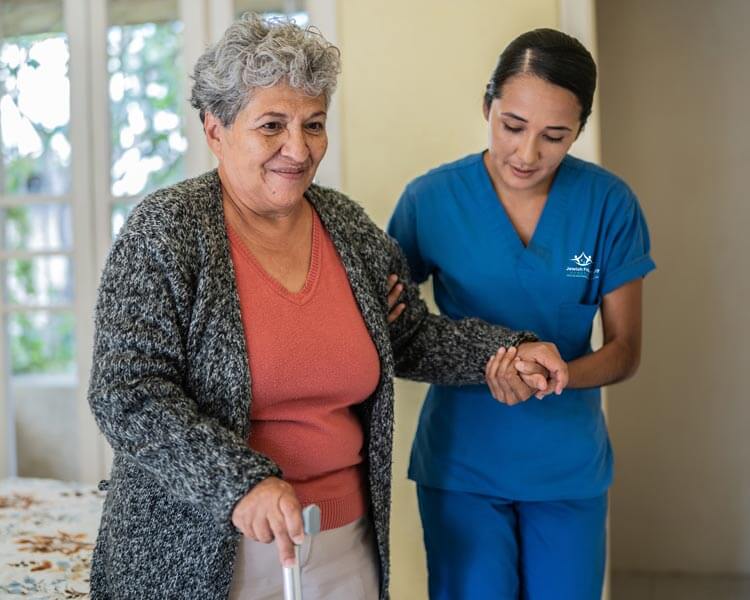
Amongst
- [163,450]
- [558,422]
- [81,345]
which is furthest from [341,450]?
[81,345]

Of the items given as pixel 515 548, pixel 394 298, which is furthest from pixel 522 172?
pixel 515 548

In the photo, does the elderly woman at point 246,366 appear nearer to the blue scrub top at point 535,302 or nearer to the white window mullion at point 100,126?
the blue scrub top at point 535,302

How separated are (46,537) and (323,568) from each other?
1.01m

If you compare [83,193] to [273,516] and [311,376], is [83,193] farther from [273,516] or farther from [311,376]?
[273,516]

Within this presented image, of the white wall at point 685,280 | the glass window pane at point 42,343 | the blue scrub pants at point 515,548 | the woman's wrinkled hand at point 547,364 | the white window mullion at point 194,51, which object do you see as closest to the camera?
the woman's wrinkled hand at point 547,364

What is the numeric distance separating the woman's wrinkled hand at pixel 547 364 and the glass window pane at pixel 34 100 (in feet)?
5.29

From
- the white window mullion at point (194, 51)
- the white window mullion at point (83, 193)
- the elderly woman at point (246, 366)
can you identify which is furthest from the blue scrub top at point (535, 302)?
the white window mullion at point (83, 193)

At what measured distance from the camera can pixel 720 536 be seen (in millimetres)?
3471

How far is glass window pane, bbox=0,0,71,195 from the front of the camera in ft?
9.13

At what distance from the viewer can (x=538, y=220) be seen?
1.84 meters

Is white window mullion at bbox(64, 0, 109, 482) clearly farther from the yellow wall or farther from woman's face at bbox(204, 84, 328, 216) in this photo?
woman's face at bbox(204, 84, 328, 216)

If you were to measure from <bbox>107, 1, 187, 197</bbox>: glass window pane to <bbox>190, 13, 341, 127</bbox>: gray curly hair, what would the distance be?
1.31 metres

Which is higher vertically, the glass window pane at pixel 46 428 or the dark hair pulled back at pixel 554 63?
the dark hair pulled back at pixel 554 63

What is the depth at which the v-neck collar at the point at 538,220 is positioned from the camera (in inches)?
71.7
